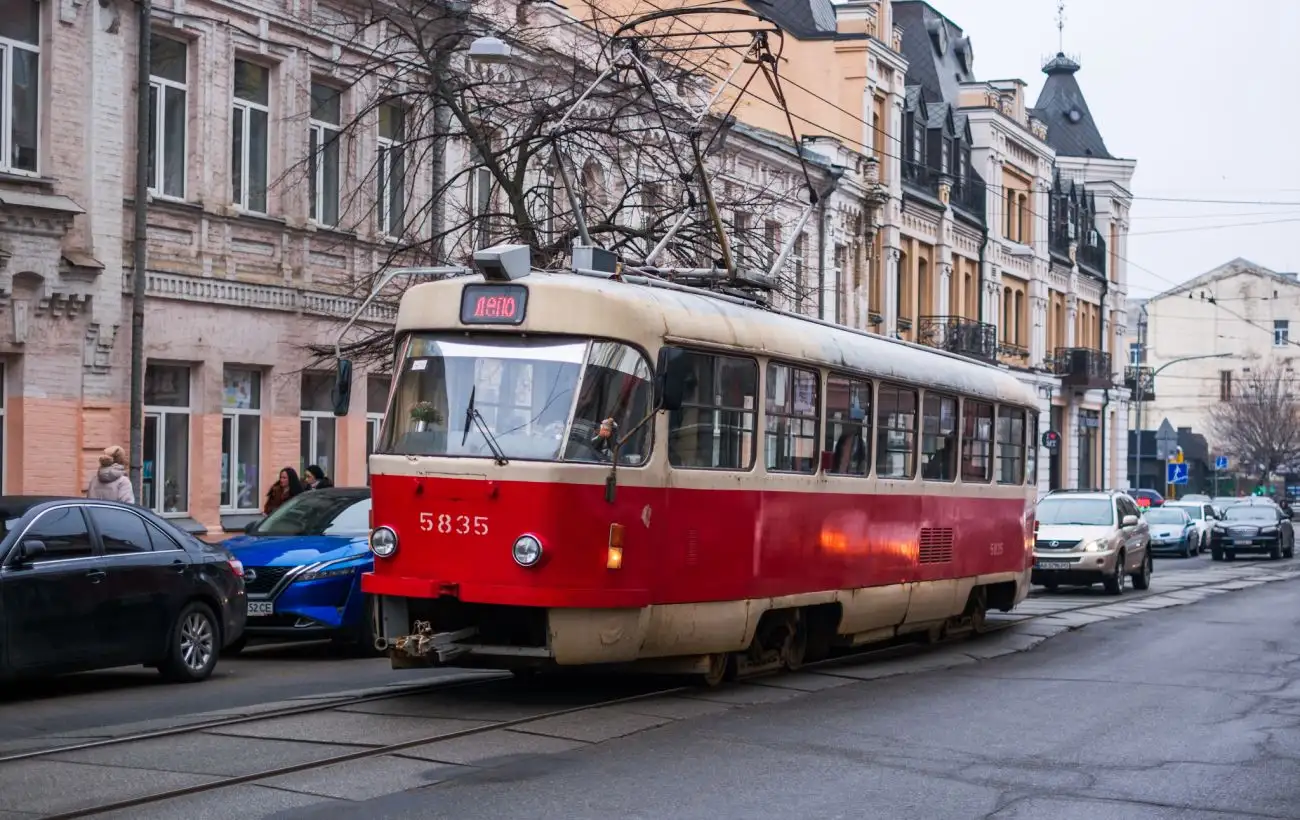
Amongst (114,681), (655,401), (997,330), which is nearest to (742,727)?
(655,401)

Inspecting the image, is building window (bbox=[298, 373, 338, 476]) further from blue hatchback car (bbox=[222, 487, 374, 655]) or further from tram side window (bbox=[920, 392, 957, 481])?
tram side window (bbox=[920, 392, 957, 481])

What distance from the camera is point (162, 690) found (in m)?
14.1

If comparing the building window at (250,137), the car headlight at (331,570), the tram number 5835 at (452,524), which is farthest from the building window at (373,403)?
the tram number 5835 at (452,524)

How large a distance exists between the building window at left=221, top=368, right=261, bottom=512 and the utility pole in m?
2.39

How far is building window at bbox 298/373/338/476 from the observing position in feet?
84.9

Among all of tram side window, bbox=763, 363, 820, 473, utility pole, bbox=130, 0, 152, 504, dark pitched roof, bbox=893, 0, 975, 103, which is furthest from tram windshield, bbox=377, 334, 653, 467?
dark pitched roof, bbox=893, 0, 975, 103

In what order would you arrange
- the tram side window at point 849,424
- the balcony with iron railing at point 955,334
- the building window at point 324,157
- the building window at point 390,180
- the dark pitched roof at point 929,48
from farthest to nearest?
1. the dark pitched roof at point 929,48
2. the balcony with iron railing at point 955,334
3. the building window at point 390,180
4. the building window at point 324,157
5. the tram side window at point 849,424

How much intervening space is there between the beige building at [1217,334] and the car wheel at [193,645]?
3632 inches

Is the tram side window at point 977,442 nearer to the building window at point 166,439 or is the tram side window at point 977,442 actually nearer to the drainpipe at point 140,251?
the drainpipe at point 140,251

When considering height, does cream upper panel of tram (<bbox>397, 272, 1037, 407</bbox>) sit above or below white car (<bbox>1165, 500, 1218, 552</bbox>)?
above

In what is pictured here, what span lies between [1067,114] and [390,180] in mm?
51191

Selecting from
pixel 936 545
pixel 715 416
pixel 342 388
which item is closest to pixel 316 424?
pixel 936 545

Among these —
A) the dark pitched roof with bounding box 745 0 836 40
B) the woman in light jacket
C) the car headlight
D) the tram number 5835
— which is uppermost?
the dark pitched roof with bounding box 745 0 836 40

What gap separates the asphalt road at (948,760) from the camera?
9180 millimetres
